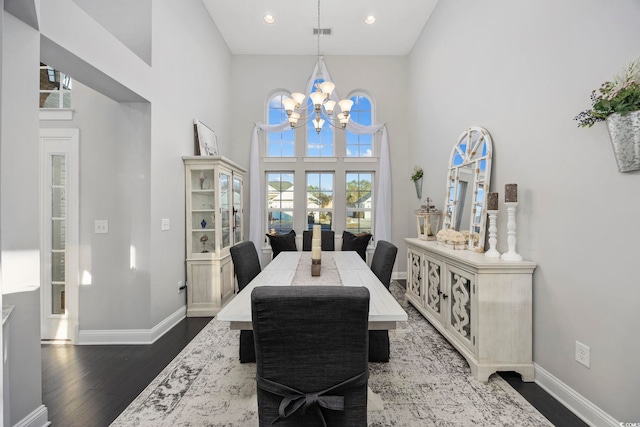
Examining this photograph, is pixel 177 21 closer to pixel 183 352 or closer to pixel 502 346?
pixel 183 352

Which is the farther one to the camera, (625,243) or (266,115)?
(266,115)

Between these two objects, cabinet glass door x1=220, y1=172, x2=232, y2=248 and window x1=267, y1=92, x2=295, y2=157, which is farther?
window x1=267, y1=92, x2=295, y2=157

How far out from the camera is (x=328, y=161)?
5.21 meters

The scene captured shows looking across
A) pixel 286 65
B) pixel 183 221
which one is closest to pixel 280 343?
pixel 183 221

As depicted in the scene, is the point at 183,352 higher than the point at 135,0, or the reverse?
the point at 135,0

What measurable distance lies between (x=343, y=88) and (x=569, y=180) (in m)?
4.08

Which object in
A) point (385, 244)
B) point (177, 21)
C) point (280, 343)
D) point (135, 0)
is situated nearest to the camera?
point (280, 343)

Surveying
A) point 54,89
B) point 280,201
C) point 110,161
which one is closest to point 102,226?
point 110,161

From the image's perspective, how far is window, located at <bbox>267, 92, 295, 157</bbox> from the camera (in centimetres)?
527

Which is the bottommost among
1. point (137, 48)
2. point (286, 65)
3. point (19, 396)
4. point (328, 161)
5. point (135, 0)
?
point (19, 396)

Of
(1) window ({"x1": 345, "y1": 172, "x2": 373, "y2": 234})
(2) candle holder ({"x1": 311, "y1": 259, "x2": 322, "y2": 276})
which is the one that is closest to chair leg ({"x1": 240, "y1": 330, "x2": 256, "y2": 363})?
(2) candle holder ({"x1": 311, "y1": 259, "x2": 322, "y2": 276})

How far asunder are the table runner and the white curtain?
93.7 inches

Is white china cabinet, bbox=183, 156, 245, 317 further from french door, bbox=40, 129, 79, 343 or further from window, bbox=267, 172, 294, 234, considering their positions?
window, bbox=267, 172, 294, 234

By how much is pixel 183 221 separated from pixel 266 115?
2.73 meters
